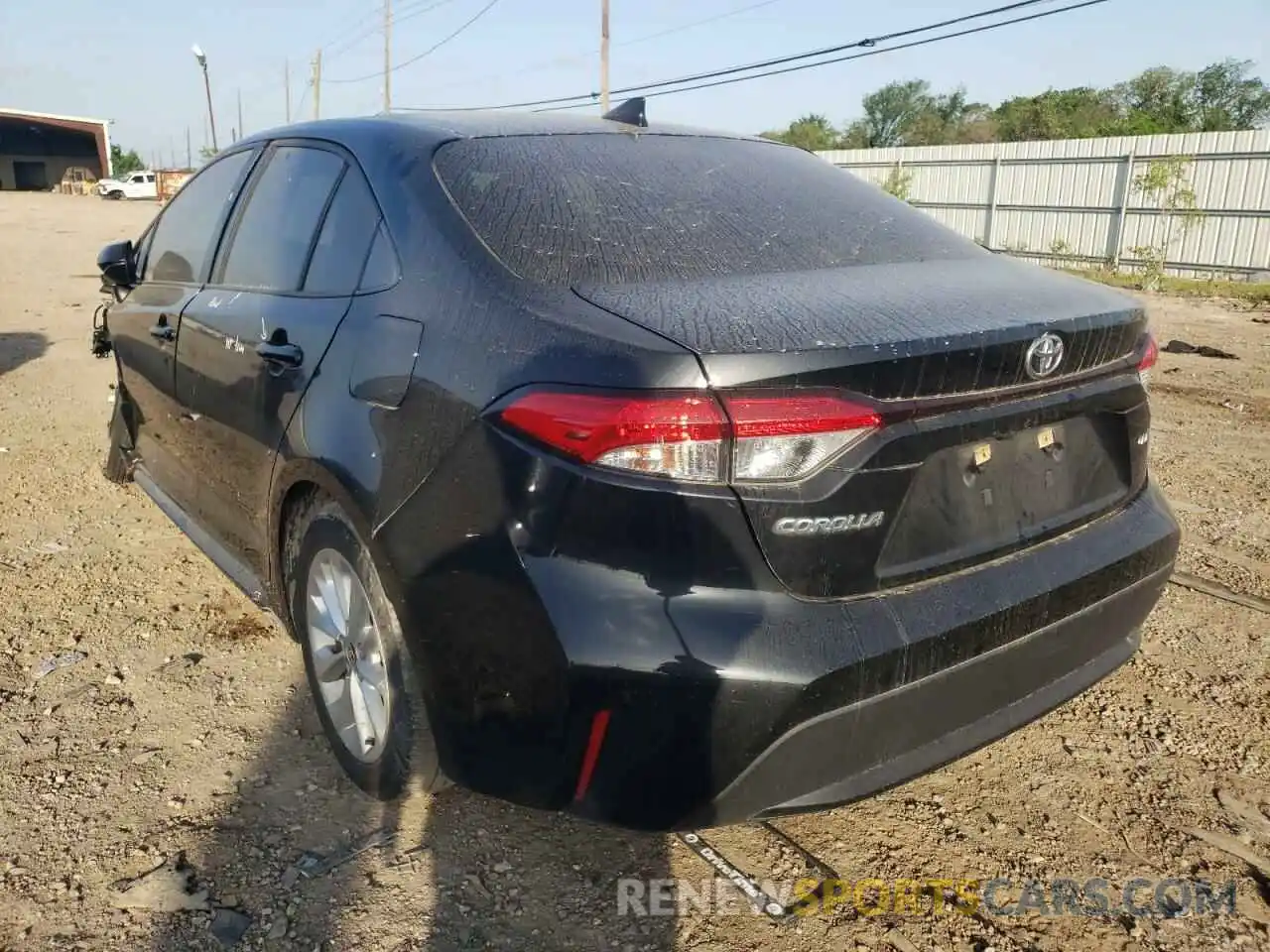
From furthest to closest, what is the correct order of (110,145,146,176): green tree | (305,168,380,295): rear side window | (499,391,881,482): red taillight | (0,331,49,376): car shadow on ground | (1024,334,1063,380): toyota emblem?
(110,145,146,176): green tree → (0,331,49,376): car shadow on ground → (305,168,380,295): rear side window → (1024,334,1063,380): toyota emblem → (499,391,881,482): red taillight

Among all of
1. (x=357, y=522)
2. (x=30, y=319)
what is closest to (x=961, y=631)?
(x=357, y=522)

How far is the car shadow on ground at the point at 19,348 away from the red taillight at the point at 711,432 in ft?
24.9

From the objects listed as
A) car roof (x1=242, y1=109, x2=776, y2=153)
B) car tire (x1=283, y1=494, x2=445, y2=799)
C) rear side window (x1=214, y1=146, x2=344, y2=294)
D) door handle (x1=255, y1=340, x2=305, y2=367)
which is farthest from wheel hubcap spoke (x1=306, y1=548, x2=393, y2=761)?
car roof (x1=242, y1=109, x2=776, y2=153)

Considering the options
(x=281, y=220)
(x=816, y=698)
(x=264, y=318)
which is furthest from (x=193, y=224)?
(x=816, y=698)

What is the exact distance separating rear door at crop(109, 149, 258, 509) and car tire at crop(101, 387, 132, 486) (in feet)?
0.56

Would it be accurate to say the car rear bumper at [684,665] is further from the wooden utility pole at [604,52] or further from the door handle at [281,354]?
the wooden utility pole at [604,52]

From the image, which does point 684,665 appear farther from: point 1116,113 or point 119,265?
point 1116,113

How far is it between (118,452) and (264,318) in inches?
86.0

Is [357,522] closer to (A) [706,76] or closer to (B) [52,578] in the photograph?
(B) [52,578]

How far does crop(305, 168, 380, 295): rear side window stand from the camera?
7.86 feet

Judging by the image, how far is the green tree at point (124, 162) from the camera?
8023 centimetres

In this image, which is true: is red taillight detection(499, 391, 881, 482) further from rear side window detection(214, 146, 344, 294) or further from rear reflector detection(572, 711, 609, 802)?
rear side window detection(214, 146, 344, 294)

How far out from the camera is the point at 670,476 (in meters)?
1.70

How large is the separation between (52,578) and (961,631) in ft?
11.3
